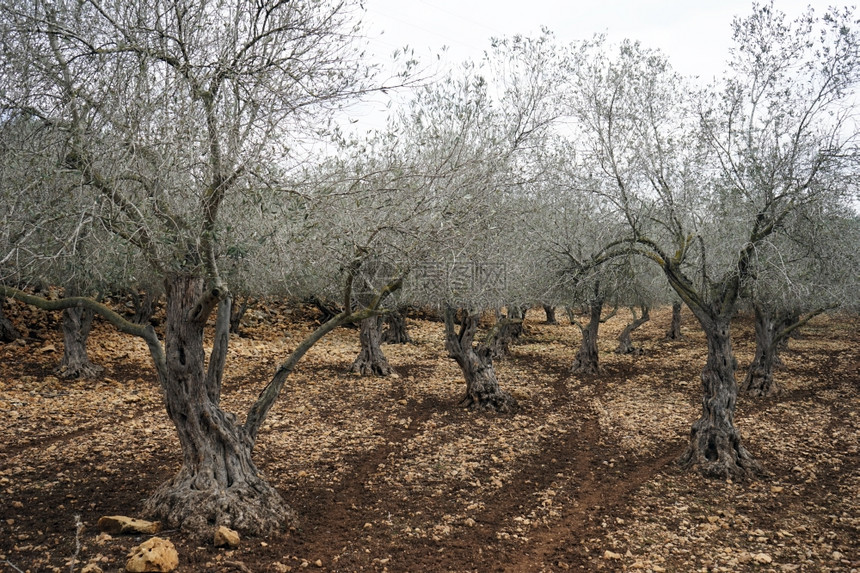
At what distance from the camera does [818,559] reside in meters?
6.60

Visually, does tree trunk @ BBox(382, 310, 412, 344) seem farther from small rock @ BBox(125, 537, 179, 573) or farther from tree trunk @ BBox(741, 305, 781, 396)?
small rock @ BBox(125, 537, 179, 573)

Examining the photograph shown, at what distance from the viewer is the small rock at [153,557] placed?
5.38 metres

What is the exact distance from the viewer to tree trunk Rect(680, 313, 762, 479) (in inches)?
368

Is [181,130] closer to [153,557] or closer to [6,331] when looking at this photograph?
[153,557]

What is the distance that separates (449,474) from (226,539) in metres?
3.87

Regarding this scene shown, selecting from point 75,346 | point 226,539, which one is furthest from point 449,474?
point 75,346

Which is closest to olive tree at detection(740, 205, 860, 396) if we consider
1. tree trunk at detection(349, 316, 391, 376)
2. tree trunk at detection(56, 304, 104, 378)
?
tree trunk at detection(349, 316, 391, 376)

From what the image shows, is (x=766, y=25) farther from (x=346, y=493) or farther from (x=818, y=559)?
(x=346, y=493)

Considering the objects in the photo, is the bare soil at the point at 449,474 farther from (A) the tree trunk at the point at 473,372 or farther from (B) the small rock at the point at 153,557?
(A) the tree trunk at the point at 473,372

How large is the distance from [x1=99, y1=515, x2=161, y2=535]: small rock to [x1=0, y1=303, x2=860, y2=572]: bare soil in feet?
0.40

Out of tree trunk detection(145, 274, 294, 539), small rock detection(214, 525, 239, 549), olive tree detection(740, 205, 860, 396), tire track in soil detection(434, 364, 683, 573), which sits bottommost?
tire track in soil detection(434, 364, 683, 573)

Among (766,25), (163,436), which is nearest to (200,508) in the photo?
(163,436)

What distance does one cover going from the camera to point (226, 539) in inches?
242

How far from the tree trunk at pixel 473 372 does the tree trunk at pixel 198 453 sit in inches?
275
